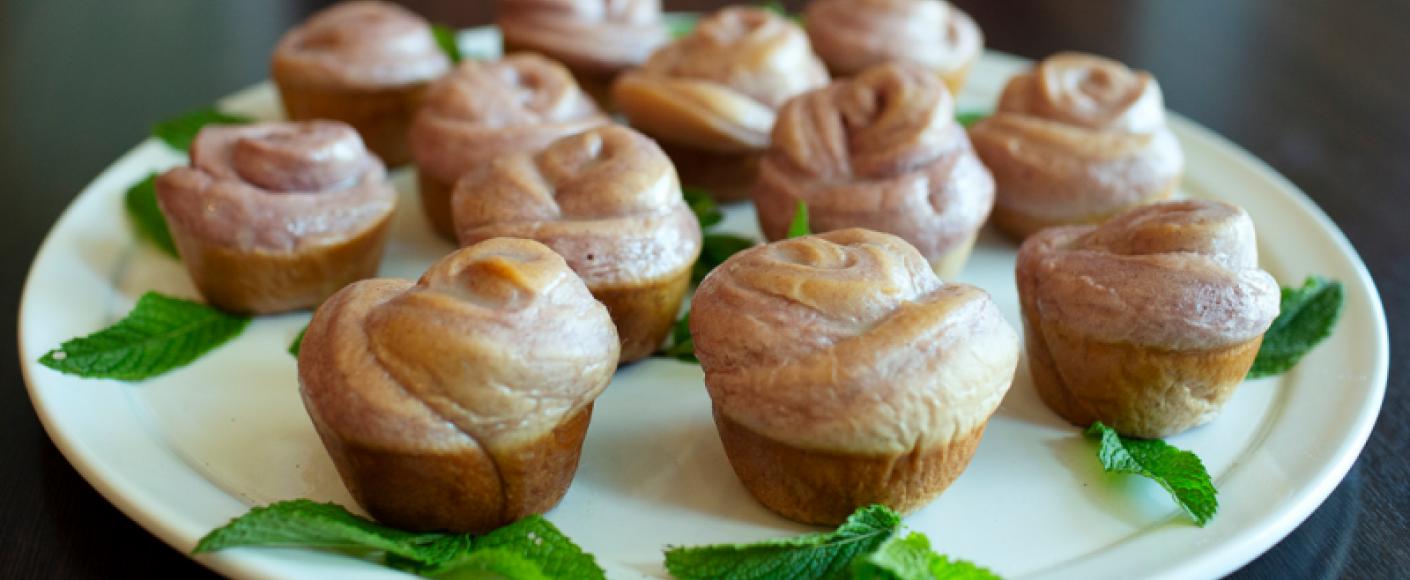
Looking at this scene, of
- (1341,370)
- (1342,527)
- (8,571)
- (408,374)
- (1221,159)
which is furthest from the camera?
(1221,159)

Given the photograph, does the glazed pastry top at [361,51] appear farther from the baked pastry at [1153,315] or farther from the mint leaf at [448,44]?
the baked pastry at [1153,315]

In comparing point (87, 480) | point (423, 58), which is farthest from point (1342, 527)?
point (423, 58)

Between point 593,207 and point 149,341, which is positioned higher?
point 593,207

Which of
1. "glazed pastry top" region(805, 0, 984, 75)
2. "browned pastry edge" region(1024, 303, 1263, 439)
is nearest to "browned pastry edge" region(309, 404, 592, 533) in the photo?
"browned pastry edge" region(1024, 303, 1263, 439)

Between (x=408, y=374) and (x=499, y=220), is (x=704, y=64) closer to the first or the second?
(x=499, y=220)

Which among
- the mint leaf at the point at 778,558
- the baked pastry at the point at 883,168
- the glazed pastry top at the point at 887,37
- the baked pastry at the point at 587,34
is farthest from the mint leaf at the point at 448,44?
the mint leaf at the point at 778,558

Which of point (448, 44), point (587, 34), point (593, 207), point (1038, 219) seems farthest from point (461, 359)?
point (448, 44)

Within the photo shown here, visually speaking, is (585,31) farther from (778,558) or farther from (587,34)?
(778,558)
